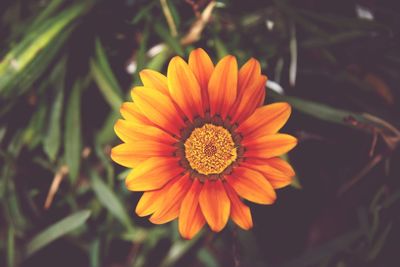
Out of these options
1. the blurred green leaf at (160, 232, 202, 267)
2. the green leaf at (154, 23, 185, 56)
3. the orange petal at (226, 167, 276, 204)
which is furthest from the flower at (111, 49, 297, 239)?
the blurred green leaf at (160, 232, 202, 267)

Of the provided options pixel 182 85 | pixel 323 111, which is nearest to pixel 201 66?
pixel 182 85

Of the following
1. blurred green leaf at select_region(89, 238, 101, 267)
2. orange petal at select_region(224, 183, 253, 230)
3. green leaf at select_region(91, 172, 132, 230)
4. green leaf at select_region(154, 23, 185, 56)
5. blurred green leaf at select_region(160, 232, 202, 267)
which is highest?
green leaf at select_region(154, 23, 185, 56)

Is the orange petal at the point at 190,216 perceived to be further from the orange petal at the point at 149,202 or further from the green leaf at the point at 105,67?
the green leaf at the point at 105,67

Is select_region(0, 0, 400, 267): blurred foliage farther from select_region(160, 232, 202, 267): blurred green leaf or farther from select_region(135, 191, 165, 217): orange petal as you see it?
select_region(135, 191, 165, 217): orange petal

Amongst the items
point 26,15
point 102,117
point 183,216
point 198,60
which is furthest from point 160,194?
point 26,15

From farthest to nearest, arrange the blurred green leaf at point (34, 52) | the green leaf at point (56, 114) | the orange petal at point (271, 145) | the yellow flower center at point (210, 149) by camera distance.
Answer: the green leaf at point (56, 114) → the blurred green leaf at point (34, 52) → the yellow flower center at point (210, 149) → the orange petal at point (271, 145)

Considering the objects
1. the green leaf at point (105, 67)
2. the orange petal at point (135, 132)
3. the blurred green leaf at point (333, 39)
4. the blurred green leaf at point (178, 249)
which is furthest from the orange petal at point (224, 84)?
the blurred green leaf at point (178, 249)
